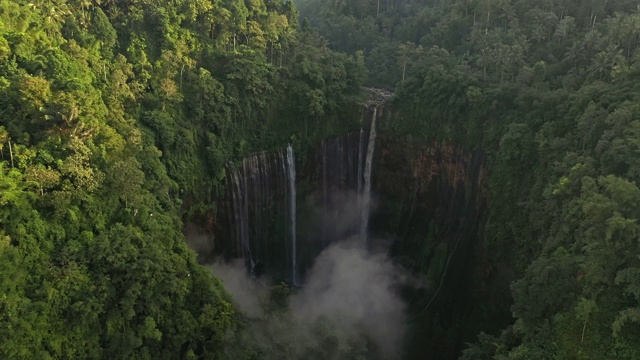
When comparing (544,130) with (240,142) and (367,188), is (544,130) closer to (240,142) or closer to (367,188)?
(367,188)

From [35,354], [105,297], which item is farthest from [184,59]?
[35,354]

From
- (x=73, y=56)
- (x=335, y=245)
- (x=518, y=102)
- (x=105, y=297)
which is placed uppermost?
(x=73, y=56)

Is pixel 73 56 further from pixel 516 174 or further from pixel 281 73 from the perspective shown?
pixel 516 174

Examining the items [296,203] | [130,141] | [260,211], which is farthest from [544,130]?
[130,141]

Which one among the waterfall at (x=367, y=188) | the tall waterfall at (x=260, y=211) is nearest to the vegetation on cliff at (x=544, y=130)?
the waterfall at (x=367, y=188)

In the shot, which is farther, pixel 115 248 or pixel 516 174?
pixel 516 174

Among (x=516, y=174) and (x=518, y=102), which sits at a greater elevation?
(x=518, y=102)

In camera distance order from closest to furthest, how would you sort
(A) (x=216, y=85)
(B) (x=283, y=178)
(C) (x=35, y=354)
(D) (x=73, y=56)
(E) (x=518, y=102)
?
(C) (x=35, y=354), (D) (x=73, y=56), (E) (x=518, y=102), (A) (x=216, y=85), (B) (x=283, y=178)
